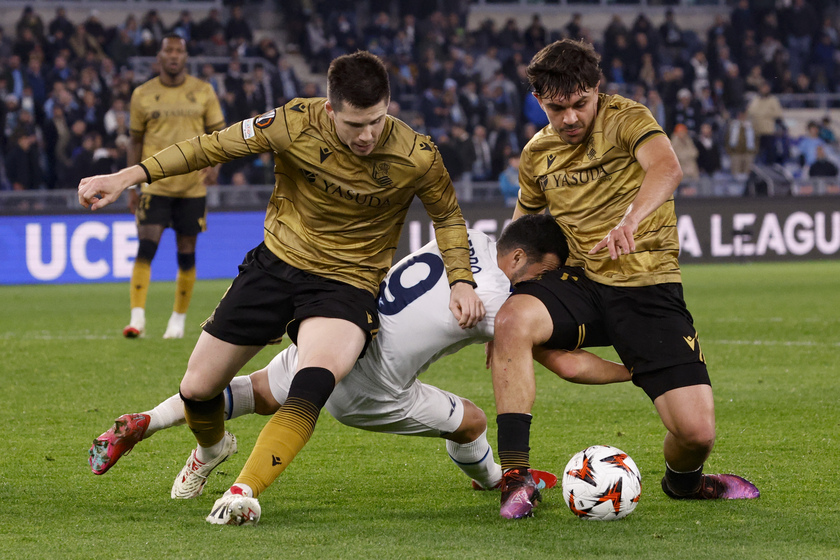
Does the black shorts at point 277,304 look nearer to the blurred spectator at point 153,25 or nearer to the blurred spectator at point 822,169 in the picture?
the blurred spectator at point 153,25

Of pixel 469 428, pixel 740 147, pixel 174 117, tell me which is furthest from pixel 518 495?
pixel 740 147

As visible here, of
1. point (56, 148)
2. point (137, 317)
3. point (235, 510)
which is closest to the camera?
point (235, 510)

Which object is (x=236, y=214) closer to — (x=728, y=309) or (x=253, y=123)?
(x=728, y=309)

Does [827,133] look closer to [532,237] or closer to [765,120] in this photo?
[765,120]

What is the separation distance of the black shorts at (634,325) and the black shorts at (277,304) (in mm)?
639

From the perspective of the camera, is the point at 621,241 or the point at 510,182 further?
the point at 510,182

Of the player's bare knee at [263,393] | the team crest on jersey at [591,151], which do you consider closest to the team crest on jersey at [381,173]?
the team crest on jersey at [591,151]

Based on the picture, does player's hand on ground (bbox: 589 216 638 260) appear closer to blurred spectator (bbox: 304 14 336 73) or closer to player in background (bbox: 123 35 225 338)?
player in background (bbox: 123 35 225 338)

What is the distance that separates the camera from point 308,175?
3986mm

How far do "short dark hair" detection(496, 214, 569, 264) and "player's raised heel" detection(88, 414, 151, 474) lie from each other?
1470mm

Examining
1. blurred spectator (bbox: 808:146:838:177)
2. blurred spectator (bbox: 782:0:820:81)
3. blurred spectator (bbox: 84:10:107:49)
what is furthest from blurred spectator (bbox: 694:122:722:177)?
blurred spectator (bbox: 84:10:107:49)

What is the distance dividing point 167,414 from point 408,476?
943 mm

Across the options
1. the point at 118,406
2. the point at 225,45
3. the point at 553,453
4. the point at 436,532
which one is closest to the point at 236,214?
the point at 225,45

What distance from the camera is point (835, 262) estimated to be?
1680cm
